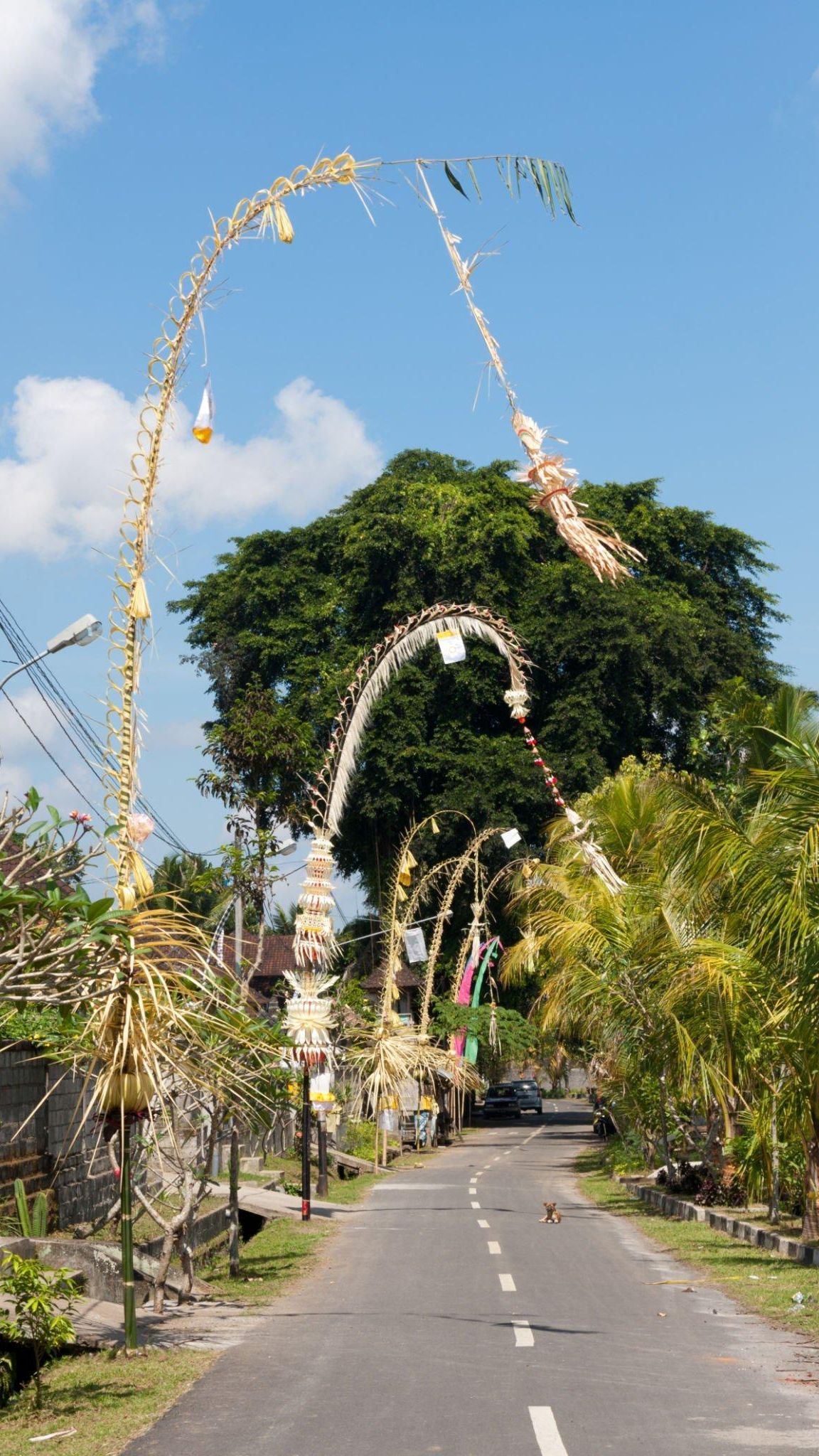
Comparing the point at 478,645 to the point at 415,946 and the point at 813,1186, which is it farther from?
the point at 813,1186

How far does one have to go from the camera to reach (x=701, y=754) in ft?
95.7

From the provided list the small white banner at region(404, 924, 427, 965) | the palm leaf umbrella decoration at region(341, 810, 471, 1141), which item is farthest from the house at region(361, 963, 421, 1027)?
the palm leaf umbrella decoration at region(341, 810, 471, 1141)

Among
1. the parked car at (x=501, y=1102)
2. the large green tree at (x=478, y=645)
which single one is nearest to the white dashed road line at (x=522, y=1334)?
the large green tree at (x=478, y=645)

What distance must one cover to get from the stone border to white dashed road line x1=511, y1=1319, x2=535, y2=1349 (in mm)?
4713

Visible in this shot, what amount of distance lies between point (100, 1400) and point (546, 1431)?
2.88m

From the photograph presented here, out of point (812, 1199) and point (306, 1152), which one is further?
point (306, 1152)

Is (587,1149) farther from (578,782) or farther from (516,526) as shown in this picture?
(516,526)

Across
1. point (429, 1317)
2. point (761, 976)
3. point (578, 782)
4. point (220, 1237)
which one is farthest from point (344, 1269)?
point (578, 782)

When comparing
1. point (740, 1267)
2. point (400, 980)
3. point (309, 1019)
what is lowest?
point (740, 1267)

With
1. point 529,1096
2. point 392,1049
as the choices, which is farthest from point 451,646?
point 529,1096

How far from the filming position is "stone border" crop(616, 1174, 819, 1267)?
1584 centimetres

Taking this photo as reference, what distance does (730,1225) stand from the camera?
19.2m

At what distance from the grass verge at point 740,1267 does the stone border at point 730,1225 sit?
0.39 feet

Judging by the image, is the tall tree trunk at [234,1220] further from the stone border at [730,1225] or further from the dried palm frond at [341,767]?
the stone border at [730,1225]
